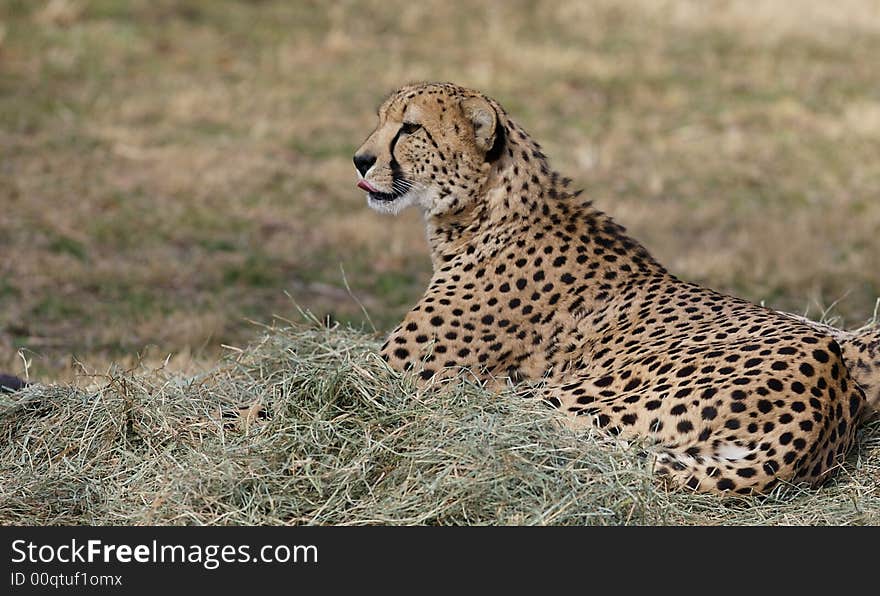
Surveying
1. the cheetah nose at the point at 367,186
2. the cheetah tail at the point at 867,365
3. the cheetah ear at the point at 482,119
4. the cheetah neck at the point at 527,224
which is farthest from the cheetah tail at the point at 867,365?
the cheetah nose at the point at 367,186

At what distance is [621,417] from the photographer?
461 centimetres

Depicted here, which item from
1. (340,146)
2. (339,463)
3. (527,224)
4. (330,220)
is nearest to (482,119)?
(527,224)

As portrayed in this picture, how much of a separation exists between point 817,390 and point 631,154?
8.31 metres

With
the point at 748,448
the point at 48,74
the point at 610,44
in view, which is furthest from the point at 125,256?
the point at 610,44

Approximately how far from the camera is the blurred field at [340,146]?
8461 millimetres

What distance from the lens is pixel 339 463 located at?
4.39m

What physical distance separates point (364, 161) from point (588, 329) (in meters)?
1.14

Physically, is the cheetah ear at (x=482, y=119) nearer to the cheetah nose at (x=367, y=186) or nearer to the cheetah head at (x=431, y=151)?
the cheetah head at (x=431, y=151)

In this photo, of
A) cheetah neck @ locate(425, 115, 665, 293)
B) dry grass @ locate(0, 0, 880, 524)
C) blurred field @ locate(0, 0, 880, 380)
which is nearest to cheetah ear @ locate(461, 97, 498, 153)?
cheetah neck @ locate(425, 115, 665, 293)

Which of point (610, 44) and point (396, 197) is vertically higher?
point (396, 197)

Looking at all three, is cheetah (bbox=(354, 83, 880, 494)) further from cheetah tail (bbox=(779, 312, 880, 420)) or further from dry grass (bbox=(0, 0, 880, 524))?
dry grass (bbox=(0, 0, 880, 524))

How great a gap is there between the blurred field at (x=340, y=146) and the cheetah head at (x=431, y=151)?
→ 150 centimetres

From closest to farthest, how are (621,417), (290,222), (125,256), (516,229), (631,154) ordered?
(621,417)
(516,229)
(125,256)
(290,222)
(631,154)

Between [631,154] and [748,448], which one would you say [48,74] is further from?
[748,448]
